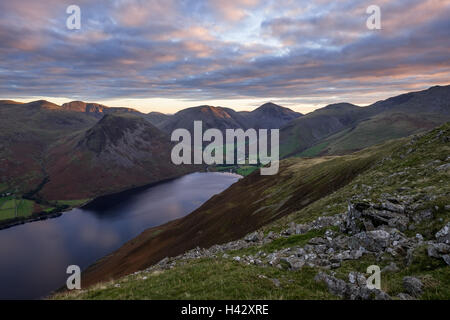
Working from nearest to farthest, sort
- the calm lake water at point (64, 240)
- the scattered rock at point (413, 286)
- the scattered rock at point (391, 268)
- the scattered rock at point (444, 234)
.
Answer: the scattered rock at point (413, 286), the scattered rock at point (391, 268), the scattered rock at point (444, 234), the calm lake water at point (64, 240)

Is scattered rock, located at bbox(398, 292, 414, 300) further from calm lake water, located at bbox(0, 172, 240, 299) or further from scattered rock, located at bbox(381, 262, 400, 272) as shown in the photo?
calm lake water, located at bbox(0, 172, 240, 299)

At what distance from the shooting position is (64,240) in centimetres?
12794

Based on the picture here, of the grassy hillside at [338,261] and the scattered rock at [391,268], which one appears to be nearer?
the grassy hillside at [338,261]

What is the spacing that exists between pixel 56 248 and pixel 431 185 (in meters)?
146

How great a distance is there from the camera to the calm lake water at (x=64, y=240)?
91.2m

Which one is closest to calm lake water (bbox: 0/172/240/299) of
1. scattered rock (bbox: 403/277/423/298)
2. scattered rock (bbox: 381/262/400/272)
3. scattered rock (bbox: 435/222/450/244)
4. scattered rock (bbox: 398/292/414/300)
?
scattered rock (bbox: 381/262/400/272)

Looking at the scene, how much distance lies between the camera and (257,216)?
64562mm

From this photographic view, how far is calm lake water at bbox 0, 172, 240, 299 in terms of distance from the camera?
91.2 meters

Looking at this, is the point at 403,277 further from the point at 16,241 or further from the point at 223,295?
the point at 16,241

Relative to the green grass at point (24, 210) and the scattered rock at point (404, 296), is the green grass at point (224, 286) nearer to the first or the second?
the scattered rock at point (404, 296)

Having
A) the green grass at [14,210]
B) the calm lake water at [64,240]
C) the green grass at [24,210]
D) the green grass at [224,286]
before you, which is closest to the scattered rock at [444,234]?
the green grass at [224,286]

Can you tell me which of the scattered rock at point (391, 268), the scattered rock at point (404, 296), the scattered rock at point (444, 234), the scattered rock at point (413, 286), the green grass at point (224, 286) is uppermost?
the scattered rock at point (444, 234)

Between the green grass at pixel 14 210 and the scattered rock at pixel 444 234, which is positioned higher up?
the scattered rock at pixel 444 234
